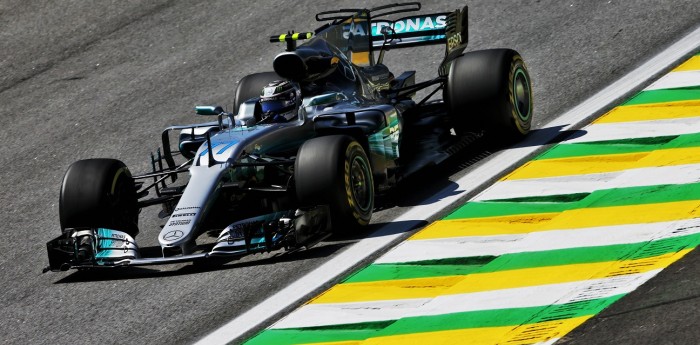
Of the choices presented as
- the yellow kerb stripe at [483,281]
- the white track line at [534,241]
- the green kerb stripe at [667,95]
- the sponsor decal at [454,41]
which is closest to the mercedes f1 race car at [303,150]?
the sponsor decal at [454,41]

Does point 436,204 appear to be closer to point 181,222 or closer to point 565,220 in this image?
point 565,220

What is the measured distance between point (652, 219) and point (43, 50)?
10.8 meters

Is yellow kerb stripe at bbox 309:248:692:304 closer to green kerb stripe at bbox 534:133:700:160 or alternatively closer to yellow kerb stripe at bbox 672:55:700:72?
green kerb stripe at bbox 534:133:700:160

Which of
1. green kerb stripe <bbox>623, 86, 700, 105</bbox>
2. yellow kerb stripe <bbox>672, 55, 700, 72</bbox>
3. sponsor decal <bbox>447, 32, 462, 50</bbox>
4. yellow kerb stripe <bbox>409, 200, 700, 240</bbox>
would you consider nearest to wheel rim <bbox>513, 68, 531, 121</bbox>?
sponsor decal <bbox>447, 32, 462, 50</bbox>

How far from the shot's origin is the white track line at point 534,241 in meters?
9.02

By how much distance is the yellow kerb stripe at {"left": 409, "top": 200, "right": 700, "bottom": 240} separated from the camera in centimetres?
941

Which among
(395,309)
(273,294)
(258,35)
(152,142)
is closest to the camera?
(395,309)

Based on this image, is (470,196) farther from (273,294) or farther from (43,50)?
(43,50)

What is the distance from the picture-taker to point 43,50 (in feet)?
58.7

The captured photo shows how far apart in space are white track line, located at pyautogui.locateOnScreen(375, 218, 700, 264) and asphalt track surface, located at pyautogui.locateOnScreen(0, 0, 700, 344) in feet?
2.14

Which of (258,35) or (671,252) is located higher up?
(258,35)

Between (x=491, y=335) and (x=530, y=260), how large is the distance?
1.43 metres

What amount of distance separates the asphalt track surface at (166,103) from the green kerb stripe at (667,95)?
2.51 ft

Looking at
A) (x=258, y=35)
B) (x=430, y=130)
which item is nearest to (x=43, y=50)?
(x=258, y=35)
